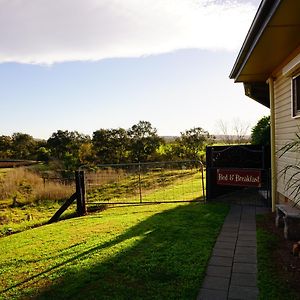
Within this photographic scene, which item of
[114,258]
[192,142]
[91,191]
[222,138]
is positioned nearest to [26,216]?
[91,191]

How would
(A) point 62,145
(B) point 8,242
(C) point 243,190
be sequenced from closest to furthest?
(B) point 8,242
(C) point 243,190
(A) point 62,145

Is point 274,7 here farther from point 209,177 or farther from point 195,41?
point 209,177

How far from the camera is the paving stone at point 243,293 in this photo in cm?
335

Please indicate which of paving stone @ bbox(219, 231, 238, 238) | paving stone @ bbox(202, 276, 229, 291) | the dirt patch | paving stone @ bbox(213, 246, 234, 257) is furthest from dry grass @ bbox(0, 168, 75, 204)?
paving stone @ bbox(202, 276, 229, 291)

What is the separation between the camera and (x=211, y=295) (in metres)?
3.43

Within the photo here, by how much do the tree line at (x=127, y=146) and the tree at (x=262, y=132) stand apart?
12.0 meters

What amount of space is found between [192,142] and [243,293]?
2025 cm

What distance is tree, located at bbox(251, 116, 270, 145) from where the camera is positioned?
952 cm

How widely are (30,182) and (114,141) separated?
10.5m

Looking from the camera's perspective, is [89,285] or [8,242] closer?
[89,285]

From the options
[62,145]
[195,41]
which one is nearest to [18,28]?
[195,41]

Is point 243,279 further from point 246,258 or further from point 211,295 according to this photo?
point 246,258

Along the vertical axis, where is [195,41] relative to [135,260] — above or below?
above

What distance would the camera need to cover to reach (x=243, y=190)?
9562mm
